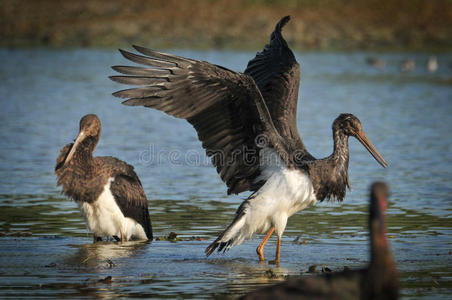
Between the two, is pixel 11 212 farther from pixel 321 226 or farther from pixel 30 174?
pixel 321 226

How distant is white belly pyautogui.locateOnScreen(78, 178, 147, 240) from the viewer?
28.0ft

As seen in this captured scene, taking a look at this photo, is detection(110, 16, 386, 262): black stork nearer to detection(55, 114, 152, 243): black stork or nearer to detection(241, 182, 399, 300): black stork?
detection(55, 114, 152, 243): black stork

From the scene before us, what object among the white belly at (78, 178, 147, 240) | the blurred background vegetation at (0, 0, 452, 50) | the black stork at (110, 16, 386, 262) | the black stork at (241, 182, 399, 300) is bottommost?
the black stork at (241, 182, 399, 300)

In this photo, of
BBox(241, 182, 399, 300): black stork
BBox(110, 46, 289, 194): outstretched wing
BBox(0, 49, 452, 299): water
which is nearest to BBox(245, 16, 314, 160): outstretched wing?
BBox(110, 46, 289, 194): outstretched wing

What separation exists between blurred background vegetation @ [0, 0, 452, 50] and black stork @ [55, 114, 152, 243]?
27687 mm

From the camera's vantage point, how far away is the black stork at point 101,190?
8.45 metres

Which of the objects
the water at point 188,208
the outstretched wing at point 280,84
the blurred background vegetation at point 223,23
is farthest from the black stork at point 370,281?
the blurred background vegetation at point 223,23

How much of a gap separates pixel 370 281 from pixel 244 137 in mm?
3188

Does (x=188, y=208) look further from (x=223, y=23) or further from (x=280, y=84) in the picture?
(x=223, y=23)

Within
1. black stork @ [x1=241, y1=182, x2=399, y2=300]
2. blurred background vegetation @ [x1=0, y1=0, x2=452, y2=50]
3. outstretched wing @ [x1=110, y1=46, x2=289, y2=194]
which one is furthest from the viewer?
blurred background vegetation @ [x1=0, y1=0, x2=452, y2=50]

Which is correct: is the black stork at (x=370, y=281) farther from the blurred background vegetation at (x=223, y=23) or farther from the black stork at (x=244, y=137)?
the blurred background vegetation at (x=223, y=23)

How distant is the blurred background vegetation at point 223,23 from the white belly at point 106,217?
91.4 ft

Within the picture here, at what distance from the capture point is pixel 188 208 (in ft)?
33.0

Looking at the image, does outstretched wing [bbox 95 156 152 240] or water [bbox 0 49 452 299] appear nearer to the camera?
water [bbox 0 49 452 299]
